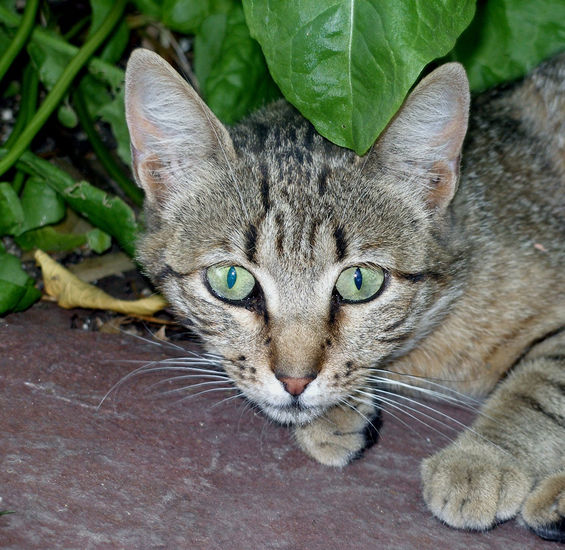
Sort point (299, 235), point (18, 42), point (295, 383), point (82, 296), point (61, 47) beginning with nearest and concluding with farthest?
point (295, 383)
point (299, 235)
point (82, 296)
point (18, 42)
point (61, 47)

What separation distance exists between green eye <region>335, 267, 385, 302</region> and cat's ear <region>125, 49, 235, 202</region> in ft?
1.77

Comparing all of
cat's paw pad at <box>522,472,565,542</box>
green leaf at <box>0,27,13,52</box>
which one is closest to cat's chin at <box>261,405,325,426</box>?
cat's paw pad at <box>522,472,565,542</box>

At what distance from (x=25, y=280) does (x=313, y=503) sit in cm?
150

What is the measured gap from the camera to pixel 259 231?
2.58m

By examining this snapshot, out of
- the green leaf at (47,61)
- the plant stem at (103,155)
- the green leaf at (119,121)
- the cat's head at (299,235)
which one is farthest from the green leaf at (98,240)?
the cat's head at (299,235)

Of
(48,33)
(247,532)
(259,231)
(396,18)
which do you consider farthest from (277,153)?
(48,33)

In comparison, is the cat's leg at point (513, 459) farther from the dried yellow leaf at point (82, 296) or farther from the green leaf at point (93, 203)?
the green leaf at point (93, 203)

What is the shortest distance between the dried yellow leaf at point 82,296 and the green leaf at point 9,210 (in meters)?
0.22

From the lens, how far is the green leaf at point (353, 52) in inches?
97.3

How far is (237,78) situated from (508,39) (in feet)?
3.62

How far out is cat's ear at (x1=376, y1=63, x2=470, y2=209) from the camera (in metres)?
2.53

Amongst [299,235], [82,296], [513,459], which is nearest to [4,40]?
[82,296]

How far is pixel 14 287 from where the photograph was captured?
3.14 meters

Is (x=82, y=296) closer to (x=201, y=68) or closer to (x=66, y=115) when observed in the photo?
(x=66, y=115)
